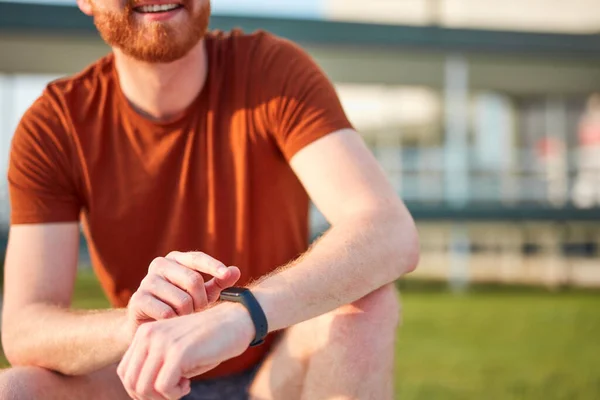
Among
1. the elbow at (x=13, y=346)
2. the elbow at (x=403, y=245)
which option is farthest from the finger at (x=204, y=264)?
the elbow at (x=13, y=346)

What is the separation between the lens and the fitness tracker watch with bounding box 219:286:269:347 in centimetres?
146

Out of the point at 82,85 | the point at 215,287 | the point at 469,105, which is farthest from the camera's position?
the point at 469,105

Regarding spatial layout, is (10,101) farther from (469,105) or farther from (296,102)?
(296,102)

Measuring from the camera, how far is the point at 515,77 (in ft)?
55.4

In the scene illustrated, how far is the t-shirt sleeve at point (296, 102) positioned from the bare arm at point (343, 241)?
32mm

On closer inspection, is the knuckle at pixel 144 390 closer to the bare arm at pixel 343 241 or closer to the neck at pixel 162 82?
the bare arm at pixel 343 241

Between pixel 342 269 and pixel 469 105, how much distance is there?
57.4ft

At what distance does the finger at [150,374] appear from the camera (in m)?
1.34

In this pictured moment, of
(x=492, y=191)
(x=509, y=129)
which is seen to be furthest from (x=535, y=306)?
(x=509, y=129)

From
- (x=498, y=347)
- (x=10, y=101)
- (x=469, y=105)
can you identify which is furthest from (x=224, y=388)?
(x=469, y=105)

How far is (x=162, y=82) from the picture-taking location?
199 centimetres

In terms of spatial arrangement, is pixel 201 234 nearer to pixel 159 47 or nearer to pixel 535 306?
pixel 159 47

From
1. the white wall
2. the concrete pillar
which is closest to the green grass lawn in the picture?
the concrete pillar

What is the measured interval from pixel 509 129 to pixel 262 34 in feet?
54.5
